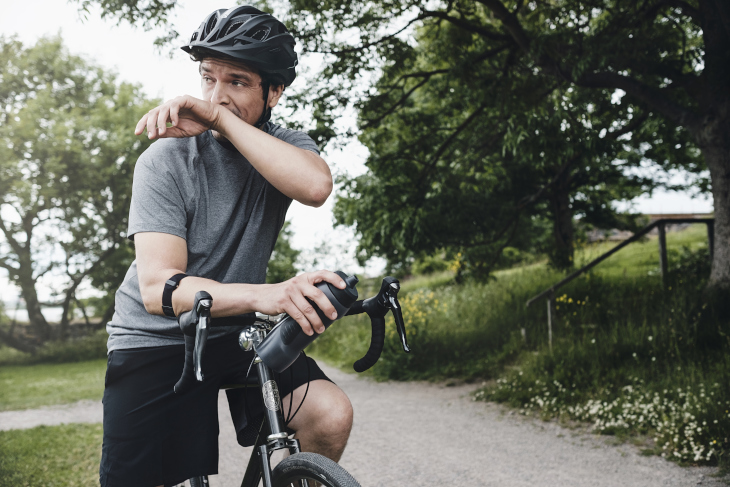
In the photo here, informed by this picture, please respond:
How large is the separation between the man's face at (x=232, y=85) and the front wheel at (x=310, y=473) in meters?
0.98

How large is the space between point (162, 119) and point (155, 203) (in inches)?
11.8

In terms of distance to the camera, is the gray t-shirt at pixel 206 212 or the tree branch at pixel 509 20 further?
the tree branch at pixel 509 20

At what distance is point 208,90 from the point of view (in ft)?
6.01

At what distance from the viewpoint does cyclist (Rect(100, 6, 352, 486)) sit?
1.65 metres

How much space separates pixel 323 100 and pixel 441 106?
3098 millimetres

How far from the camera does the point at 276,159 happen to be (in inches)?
62.4

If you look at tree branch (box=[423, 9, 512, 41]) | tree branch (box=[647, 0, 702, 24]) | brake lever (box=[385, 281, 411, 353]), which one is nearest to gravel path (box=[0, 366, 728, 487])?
brake lever (box=[385, 281, 411, 353])

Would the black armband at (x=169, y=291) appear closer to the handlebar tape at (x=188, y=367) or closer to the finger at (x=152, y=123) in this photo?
the handlebar tape at (x=188, y=367)

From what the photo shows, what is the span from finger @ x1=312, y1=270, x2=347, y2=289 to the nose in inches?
30.5

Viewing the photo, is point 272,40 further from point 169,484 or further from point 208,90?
point 169,484

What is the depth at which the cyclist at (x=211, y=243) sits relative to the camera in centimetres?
165

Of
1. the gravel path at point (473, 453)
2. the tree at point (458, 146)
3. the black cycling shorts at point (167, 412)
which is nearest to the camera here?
the black cycling shorts at point (167, 412)

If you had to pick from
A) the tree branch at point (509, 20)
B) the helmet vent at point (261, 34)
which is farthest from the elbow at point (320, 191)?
the tree branch at point (509, 20)

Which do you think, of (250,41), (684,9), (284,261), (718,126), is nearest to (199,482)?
(250,41)
